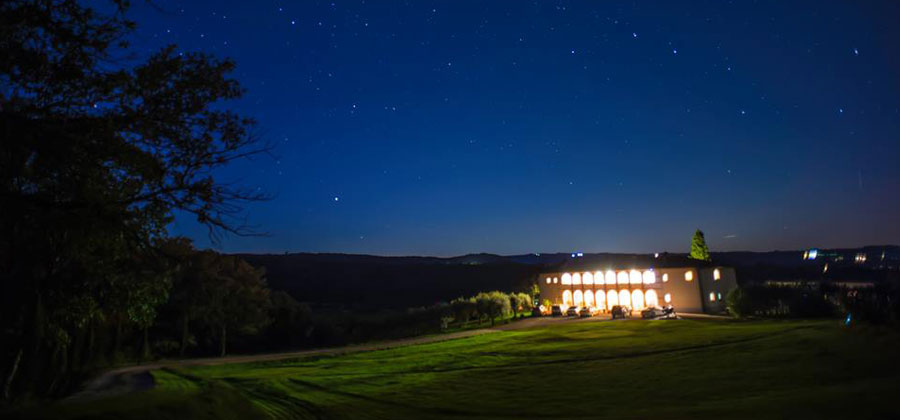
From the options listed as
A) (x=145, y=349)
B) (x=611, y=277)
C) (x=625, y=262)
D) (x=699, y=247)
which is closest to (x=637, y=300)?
(x=611, y=277)

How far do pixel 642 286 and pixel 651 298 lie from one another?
1.53 m

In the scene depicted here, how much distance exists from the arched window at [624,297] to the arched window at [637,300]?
0.42 metres

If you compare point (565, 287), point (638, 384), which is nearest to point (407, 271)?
point (565, 287)

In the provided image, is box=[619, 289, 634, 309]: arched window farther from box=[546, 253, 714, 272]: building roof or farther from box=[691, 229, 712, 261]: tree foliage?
box=[691, 229, 712, 261]: tree foliage

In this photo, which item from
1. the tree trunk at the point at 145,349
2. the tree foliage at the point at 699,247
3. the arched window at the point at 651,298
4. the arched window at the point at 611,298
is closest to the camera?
the tree trunk at the point at 145,349

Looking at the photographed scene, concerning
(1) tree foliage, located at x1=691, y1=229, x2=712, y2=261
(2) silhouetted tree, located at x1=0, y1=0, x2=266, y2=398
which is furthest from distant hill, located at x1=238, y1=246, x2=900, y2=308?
(2) silhouetted tree, located at x1=0, y1=0, x2=266, y2=398

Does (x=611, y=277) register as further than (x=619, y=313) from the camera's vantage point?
Yes

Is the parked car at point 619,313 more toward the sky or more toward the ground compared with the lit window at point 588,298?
more toward the ground

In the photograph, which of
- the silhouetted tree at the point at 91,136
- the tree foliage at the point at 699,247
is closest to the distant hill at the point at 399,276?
the tree foliage at the point at 699,247

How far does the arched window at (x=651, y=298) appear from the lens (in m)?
55.8

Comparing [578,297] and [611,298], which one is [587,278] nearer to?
[578,297]

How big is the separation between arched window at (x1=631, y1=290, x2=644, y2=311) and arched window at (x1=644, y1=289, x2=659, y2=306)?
491 millimetres

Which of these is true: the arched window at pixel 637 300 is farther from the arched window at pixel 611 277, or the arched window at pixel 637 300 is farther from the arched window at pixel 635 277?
the arched window at pixel 611 277

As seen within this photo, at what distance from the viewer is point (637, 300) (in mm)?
56844
